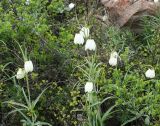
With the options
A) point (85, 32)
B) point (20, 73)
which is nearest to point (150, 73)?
point (85, 32)

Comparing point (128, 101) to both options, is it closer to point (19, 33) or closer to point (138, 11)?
point (19, 33)

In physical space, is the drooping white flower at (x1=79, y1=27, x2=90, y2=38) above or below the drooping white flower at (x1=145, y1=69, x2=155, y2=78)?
above

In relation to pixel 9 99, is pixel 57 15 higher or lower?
higher

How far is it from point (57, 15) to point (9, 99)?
2.11 m

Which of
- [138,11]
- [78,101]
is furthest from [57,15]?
[78,101]

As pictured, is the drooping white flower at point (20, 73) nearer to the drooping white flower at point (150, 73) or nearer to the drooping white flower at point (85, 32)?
the drooping white flower at point (85, 32)

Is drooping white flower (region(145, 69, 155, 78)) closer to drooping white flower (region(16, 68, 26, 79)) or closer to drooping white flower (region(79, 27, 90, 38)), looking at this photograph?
drooping white flower (region(79, 27, 90, 38))

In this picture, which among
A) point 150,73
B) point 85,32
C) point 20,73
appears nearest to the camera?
point 20,73

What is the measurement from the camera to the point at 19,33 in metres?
5.01

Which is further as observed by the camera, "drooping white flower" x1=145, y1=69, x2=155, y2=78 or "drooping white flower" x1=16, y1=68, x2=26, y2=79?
"drooping white flower" x1=145, y1=69, x2=155, y2=78

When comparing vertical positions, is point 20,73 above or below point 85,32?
below

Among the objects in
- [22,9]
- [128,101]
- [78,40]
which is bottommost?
[128,101]

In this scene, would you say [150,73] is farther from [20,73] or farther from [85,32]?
[20,73]

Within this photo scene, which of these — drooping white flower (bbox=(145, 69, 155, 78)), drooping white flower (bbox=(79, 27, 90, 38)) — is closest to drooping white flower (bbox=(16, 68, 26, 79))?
drooping white flower (bbox=(79, 27, 90, 38))
